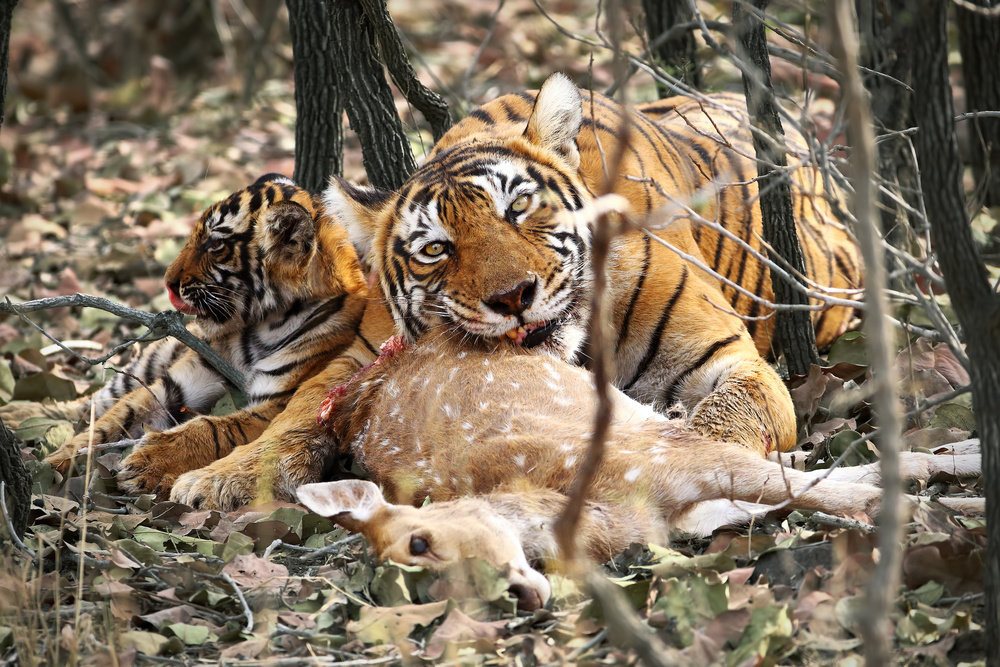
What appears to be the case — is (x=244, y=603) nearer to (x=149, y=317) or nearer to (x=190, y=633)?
(x=190, y=633)

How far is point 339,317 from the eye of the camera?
4570mm

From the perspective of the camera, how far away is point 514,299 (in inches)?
138

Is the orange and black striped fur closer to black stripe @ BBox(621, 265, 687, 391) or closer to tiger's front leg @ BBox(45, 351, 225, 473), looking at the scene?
black stripe @ BBox(621, 265, 687, 391)

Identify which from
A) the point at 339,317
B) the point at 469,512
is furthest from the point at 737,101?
the point at 469,512

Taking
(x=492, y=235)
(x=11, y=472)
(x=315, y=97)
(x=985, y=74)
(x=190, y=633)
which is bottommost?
(x=190, y=633)

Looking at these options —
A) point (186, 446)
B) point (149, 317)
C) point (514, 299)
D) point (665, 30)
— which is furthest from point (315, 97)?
point (514, 299)

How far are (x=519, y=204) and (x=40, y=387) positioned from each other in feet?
9.03

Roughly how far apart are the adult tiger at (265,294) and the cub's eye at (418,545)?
5.85 feet

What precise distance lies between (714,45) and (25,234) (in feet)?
19.0

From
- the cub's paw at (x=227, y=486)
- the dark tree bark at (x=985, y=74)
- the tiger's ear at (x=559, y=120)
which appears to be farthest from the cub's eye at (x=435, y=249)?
the dark tree bark at (x=985, y=74)

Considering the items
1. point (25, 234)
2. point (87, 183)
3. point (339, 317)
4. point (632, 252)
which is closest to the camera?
point (632, 252)

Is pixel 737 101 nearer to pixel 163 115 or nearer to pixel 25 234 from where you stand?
pixel 25 234

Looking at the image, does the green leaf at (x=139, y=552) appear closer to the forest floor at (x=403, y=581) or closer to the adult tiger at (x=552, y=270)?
the forest floor at (x=403, y=581)

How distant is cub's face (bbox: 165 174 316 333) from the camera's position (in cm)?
447
